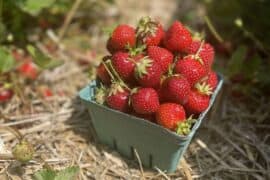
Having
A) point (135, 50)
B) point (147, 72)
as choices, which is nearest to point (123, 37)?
point (135, 50)

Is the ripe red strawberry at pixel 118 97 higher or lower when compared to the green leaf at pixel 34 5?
lower

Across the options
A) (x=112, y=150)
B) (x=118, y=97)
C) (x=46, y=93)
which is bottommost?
(x=112, y=150)

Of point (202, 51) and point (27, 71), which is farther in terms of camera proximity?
point (27, 71)

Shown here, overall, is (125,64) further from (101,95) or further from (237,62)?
(237,62)

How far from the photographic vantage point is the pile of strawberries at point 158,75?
4.08 ft

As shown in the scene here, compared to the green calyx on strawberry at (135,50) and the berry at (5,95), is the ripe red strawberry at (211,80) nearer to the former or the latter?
the green calyx on strawberry at (135,50)

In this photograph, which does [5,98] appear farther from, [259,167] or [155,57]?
[259,167]

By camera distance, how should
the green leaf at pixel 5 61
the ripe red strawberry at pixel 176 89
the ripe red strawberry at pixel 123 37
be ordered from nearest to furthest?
the ripe red strawberry at pixel 176 89, the ripe red strawberry at pixel 123 37, the green leaf at pixel 5 61

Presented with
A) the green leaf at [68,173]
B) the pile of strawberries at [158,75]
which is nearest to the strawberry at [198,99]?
the pile of strawberries at [158,75]

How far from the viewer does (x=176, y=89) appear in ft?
4.02

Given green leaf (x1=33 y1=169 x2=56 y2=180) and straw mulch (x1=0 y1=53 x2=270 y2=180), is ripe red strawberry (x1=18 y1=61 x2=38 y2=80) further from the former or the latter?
green leaf (x1=33 y1=169 x2=56 y2=180)

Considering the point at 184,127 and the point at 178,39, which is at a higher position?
the point at 178,39

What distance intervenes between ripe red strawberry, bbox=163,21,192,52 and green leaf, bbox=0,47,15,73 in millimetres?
602

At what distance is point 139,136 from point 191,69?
0.26m
